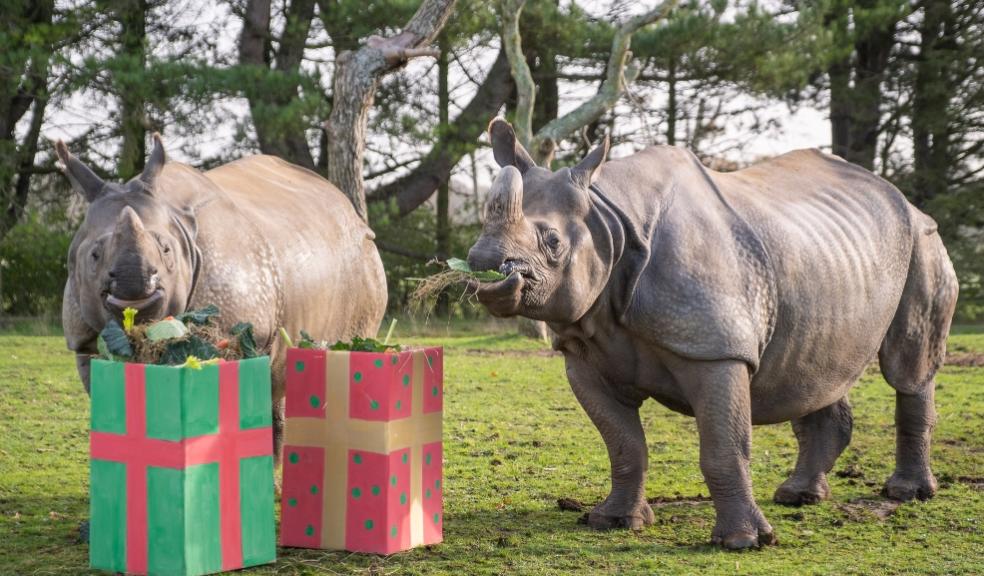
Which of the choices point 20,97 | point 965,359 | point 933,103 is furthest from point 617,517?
point 933,103

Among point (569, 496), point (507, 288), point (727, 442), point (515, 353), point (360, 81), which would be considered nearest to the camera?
point (507, 288)

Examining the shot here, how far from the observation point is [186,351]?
4.56m

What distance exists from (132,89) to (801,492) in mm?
11148

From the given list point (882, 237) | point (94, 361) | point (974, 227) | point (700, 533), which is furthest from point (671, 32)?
point (94, 361)

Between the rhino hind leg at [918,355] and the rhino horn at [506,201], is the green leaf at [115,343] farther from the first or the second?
the rhino hind leg at [918,355]

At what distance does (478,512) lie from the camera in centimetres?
596

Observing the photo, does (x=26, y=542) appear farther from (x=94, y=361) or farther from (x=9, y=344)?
(x=9, y=344)

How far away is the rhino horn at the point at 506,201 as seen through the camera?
4781mm

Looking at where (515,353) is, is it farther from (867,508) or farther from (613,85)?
(867,508)

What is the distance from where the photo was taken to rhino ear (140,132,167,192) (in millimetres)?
5305

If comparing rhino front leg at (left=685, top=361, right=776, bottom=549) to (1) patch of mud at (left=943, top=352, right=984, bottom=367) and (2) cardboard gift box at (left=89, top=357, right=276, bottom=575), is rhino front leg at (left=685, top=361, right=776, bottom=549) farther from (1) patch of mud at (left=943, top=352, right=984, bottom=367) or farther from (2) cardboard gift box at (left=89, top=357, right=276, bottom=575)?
(1) patch of mud at (left=943, top=352, right=984, bottom=367)

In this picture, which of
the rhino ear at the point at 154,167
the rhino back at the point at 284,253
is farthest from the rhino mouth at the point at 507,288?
the rhino ear at the point at 154,167

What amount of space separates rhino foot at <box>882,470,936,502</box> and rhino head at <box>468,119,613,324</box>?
215 cm

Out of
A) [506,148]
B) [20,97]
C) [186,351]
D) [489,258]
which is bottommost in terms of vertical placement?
[186,351]
